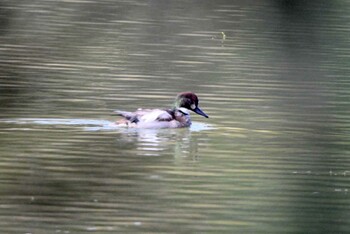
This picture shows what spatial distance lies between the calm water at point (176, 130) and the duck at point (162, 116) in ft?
0.33

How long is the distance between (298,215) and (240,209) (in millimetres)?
1914

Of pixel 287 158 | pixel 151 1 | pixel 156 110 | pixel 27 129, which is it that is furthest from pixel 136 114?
pixel 151 1

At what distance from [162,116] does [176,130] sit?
0.20 metres

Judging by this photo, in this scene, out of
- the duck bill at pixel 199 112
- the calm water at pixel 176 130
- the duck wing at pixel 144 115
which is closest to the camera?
the calm water at pixel 176 130

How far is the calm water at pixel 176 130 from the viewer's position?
23.9 ft

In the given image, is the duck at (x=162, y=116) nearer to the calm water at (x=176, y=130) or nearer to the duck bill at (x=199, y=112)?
the duck bill at (x=199, y=112)

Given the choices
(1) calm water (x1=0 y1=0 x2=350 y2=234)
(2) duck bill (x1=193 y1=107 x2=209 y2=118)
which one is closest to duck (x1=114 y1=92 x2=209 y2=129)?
(2) duck bill (x1=193 y1=107 x2=209 y2=118)

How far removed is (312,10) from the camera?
6.61m

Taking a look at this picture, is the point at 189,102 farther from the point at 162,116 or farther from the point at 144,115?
the point at 144,115

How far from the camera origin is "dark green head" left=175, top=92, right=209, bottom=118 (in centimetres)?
1203

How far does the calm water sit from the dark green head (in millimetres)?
153

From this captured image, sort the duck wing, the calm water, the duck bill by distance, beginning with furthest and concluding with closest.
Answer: the duck bill → the duck wing → the calm water

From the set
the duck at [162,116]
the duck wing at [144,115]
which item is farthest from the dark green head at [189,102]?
the duck wing at [144,115]

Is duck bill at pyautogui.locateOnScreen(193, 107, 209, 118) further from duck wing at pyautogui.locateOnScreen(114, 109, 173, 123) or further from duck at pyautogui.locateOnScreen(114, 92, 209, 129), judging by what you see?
duck wing at pyautogui.locateOnScreen(114, 109, 173, 123)
